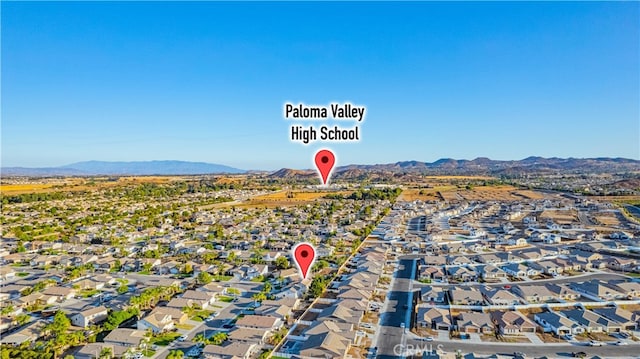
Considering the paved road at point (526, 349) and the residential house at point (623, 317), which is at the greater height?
the residential house at point (623, 317)

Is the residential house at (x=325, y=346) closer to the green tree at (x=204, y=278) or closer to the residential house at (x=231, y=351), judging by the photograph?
the residential house at (x=231, y=351)

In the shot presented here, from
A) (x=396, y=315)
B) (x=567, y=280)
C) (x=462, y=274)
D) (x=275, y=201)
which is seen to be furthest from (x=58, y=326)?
(x=275, y=201)

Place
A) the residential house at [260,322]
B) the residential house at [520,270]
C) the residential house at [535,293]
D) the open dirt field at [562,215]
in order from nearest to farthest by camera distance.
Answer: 1. the residential house at [260,322]
2. the residential house at [535,293]
3. the residential house at [520,270]
4. the open dirt field at [562,215]

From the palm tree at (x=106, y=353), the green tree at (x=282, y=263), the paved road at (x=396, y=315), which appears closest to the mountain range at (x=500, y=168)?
the green tree at (x=282, y=263)

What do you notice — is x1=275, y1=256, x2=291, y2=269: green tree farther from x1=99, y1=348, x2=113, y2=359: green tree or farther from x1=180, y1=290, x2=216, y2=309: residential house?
x1=99, y1=348, x2=113, y2=359: green tree

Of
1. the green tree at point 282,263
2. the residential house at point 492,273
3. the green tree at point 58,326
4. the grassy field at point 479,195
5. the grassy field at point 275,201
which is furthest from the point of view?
the grassy field at point 479,195

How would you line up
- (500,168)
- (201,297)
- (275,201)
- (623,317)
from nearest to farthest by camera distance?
(623,317) < (201,297) < (275,201) < (500,168)

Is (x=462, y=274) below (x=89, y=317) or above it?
above

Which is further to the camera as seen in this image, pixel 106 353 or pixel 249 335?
pixel 249 335

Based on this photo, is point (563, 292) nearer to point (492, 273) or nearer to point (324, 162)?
point (492, 273)

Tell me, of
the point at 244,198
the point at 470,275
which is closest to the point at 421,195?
the point at 244,198

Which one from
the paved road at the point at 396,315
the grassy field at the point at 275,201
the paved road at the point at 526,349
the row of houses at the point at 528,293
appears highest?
the grassy field at the point at 275,201

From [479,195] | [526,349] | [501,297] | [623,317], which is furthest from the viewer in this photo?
[479,195]
